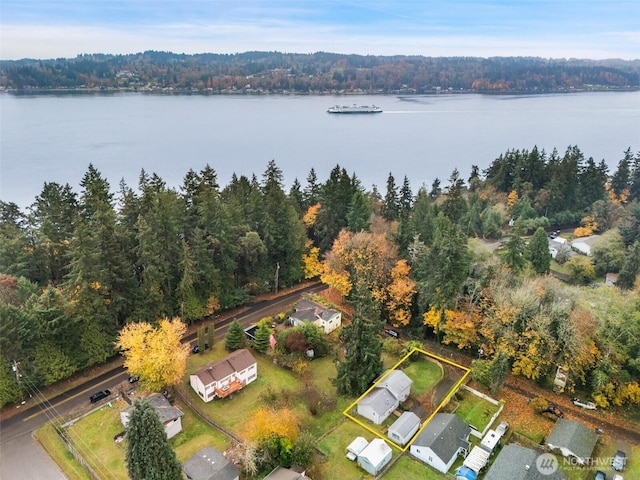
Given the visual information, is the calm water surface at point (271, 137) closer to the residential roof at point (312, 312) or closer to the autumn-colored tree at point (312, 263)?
the autumn-colored tree at point (312, 263)

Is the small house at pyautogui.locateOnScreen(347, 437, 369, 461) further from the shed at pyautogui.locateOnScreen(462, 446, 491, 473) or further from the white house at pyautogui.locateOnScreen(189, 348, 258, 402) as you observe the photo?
the white house at pyautogui.locateOnScreen(189, 348, 258, 402)

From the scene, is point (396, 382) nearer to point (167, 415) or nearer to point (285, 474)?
point (285, 474)

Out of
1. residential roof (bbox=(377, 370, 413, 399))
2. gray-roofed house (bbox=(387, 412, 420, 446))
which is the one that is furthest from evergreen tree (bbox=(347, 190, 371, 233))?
gray-roofed house (bbox=(387, 412, 420, 446))

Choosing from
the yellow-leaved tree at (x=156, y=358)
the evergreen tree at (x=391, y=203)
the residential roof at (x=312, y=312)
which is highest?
the evergreen tree at (x=391, y=203)

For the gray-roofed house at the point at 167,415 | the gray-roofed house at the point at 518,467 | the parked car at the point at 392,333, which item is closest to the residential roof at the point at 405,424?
the gray-roofed house at the point at 518,467

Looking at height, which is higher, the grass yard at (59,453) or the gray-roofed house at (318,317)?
the gray-roofed house at (318,317)
